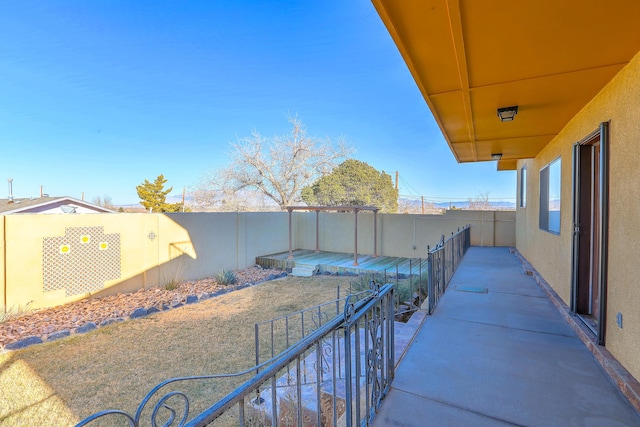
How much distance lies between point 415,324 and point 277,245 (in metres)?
8.10

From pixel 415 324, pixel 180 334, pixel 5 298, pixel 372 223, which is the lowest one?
pixel 180 334

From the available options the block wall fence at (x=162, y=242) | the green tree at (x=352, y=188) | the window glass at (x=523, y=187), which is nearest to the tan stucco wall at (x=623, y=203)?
the window glass at (x=523, y=187)

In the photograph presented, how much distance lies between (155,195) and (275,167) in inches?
518

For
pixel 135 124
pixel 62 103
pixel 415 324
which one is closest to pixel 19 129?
pixel 62 103

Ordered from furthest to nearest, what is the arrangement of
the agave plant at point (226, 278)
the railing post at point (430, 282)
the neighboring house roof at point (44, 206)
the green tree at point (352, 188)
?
the green tree at point (352, 188), the neighboring house roof at point (44, 206), the agave plant at point (226, 278), the railing post at point (430, 282)

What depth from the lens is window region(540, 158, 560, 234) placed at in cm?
416

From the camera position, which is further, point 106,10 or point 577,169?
point 106,10

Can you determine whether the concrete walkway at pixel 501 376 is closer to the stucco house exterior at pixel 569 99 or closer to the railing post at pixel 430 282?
the railing post at pixel 430 282

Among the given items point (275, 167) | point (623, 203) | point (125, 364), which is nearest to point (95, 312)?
point (125, 364)

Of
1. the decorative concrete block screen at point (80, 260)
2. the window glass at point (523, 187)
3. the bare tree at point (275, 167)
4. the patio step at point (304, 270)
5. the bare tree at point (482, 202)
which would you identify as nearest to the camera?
the decorative concrete block screen at point (80, 260)

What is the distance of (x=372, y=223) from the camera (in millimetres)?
10789

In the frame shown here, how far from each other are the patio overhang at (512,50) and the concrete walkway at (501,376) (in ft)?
7.41

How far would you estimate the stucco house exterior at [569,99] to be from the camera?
166 centimetres

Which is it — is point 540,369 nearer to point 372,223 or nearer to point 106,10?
point 372,223
